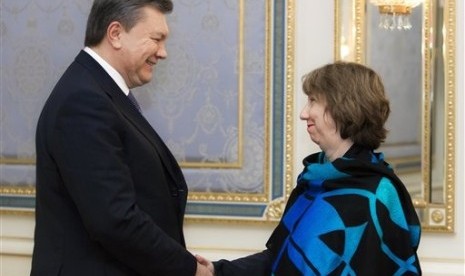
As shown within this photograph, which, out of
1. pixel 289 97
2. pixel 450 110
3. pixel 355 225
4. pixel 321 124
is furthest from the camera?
pixel 289 97

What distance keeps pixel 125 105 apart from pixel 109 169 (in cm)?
22

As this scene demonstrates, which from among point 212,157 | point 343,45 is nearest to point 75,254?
point 212,157

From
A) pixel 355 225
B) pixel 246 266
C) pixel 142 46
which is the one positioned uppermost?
pixel 142 46

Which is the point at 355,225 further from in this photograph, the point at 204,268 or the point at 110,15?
the point at 110,15

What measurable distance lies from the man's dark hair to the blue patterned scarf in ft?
1.88

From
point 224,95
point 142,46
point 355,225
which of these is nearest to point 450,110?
point 224,95

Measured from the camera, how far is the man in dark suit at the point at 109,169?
1648mm

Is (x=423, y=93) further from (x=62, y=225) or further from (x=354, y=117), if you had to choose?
(x=62, y=225)

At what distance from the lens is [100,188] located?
1.64 meters

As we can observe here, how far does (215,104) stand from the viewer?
2.82 metres

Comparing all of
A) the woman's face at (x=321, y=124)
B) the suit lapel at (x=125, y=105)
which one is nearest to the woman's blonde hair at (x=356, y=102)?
the woman's face at (x=321, y=124)

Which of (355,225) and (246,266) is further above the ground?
(355,225)

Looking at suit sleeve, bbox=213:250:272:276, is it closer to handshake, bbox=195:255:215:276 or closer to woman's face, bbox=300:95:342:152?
handshake, bbox=195:255:215:276

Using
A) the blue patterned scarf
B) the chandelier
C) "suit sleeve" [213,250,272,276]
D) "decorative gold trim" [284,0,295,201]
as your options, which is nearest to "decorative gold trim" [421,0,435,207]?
the chandelier
